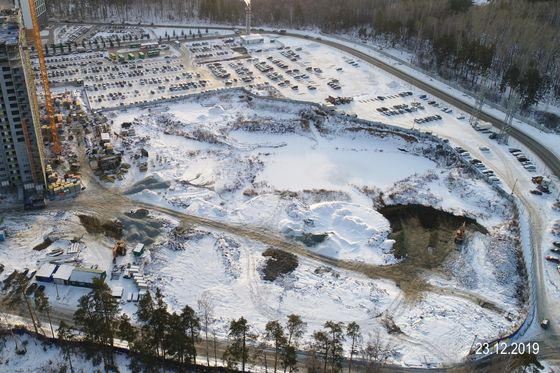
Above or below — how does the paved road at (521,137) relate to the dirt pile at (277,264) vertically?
above

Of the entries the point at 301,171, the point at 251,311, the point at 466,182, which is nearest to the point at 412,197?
the point at 466,182

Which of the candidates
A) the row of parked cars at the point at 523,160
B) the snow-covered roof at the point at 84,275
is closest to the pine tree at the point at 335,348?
the snow-covered roof at the point at 84,275

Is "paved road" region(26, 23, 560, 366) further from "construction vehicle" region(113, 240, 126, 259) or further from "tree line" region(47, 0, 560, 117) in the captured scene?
"construction vehicle" region(113, 240, 126, 259)

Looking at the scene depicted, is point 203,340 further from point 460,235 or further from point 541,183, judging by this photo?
point 541,183

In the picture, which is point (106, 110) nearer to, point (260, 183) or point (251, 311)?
point (260, 183)

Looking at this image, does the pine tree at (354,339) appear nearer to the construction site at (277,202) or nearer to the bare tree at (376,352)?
the bare tree at (376,352)

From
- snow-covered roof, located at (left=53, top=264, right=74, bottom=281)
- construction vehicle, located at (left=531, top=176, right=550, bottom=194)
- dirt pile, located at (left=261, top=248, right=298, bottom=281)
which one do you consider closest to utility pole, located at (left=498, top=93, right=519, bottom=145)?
construction vehicle, located at (left=531, top=176, right=550, bottom=194)
